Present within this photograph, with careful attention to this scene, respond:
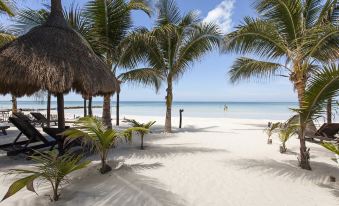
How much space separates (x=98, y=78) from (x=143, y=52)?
454 cm

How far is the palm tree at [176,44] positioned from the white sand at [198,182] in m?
5.36

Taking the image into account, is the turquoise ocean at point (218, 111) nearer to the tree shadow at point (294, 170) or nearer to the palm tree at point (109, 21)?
the tree shadow at point (294, 170)

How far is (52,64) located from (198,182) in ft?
13.0

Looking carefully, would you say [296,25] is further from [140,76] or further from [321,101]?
[140,76]

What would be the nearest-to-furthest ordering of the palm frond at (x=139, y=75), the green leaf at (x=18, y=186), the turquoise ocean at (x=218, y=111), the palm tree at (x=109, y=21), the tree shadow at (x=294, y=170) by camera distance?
the green leaf at (x=18, y=186) < the tree shadow at (x=294, y=170) < the palm tree at (x=109, y=21) < the palm frond at (x=139, y=75) < the turquoise ocean at (x=218, y=111)

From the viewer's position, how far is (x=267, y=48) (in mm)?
6859

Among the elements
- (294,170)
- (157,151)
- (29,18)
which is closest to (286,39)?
(294,170)

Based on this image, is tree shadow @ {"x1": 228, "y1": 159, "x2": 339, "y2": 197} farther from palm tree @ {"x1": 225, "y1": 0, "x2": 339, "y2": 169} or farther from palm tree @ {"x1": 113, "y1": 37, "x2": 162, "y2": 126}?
palm tree @ {"x1": 113, "y1": 37, "x2": 162, "y2": 126}

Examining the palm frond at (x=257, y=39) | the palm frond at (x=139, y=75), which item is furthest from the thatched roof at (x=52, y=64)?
Answer: the palm frond at (x=257, y=39)

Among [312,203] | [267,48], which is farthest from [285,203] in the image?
[267,48]

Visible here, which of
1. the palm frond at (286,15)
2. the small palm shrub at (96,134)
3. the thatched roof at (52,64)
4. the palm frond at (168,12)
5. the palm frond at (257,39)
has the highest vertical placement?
the palm frond at (168,12)

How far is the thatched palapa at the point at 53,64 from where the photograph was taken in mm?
5438

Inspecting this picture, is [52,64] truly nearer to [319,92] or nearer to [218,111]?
[319,92]

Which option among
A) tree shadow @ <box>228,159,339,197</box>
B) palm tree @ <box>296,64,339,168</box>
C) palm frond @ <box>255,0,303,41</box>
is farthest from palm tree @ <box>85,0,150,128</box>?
palm tree @ <box>296,64,339,168</box>
